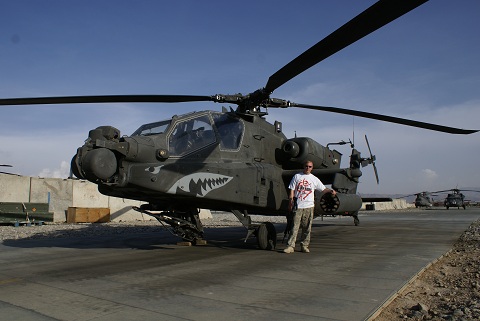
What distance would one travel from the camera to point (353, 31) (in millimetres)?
5059

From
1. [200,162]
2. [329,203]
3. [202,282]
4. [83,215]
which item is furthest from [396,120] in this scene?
[83,215]

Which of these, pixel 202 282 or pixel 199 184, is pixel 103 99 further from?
pixel 202 282

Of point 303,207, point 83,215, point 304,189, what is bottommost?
point 83,215

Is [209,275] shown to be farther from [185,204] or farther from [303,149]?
[303,149]

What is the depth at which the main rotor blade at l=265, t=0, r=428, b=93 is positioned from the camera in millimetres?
4449

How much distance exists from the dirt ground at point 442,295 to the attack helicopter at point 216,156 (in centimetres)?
328

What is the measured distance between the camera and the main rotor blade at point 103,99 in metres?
7.28

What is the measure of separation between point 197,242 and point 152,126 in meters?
3.08

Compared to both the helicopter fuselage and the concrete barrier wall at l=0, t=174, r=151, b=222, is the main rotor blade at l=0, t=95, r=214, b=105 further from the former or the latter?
the concrete barrier wall at l=0, t=174, r=151, b=222

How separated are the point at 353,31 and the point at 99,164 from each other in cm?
443

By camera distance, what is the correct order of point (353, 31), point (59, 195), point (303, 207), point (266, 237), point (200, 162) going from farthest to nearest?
point (59, 195)
point (266, 237)
point (303, 207)
point (200, 162)
point (353, 31)

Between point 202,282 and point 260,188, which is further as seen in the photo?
point 260,188

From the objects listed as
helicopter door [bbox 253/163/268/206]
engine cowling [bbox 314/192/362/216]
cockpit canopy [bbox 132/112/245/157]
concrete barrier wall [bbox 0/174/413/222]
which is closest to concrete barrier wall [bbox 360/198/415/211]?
concrete barrier wall [bbox 0/174/413/222]

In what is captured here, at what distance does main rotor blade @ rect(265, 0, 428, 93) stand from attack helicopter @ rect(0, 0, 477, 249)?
1cm
